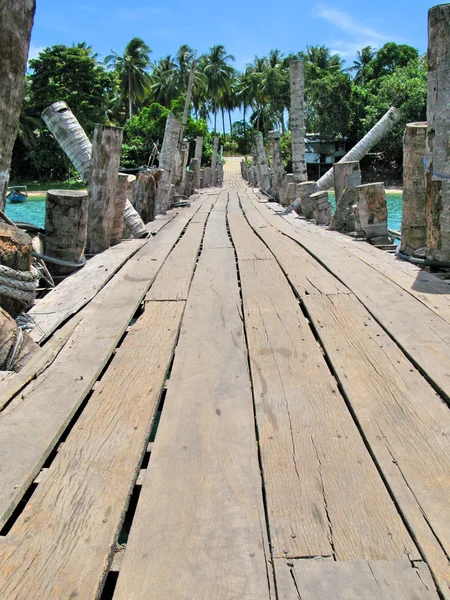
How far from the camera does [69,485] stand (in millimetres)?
1812

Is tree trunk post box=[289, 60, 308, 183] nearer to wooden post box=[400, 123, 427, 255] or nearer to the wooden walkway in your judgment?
wooden post box=[400, 123, 427, 255]

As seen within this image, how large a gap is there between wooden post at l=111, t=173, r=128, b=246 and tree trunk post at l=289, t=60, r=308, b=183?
7.78 meters

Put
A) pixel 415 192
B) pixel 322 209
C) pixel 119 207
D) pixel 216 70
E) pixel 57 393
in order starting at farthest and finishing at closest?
1. pixel 216 70
2. pixel 322 209
3. pixel 119 207
4. pixel 415 192
5. pixel 57 393

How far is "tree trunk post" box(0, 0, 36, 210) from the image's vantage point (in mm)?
3627

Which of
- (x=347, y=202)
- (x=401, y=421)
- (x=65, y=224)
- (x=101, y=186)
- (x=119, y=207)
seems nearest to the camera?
(x=401, y=421)

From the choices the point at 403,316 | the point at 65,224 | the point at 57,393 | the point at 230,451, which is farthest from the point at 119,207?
the point at 230,451

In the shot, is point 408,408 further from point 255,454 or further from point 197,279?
point 197,279

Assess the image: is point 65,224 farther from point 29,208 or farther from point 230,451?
point 29,208

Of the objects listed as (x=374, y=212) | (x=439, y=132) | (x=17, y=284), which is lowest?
(x=17, y=284)

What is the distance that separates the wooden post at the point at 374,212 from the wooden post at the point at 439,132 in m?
1.76

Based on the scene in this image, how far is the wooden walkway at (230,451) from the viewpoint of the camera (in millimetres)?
1467

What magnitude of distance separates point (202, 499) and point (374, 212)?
5356mm

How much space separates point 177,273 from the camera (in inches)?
194

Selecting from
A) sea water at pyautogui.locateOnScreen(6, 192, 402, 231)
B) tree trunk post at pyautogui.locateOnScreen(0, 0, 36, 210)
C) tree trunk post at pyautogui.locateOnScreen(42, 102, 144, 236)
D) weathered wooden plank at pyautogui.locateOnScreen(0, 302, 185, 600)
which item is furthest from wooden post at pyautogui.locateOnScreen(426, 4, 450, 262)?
sea water at pyautogui.locateOnScreen(6, 192, 402, 231)
